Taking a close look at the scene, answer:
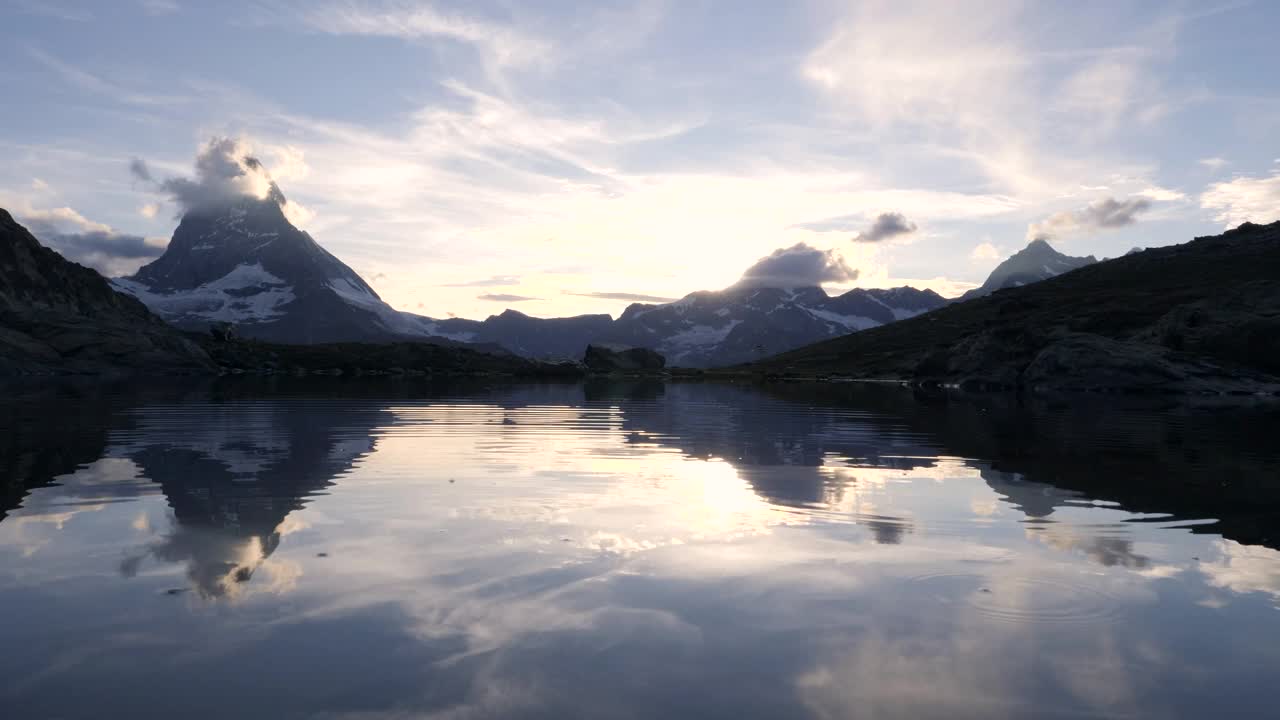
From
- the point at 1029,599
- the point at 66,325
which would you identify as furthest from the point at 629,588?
the point at 66,325

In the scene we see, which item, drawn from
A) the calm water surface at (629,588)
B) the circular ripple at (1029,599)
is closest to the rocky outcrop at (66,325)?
the calm water surface at (629,588)

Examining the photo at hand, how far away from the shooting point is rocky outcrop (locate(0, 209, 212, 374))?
119 meters

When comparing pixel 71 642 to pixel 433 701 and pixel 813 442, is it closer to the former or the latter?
pixel 433 701

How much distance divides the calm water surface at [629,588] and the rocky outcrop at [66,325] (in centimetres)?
11605

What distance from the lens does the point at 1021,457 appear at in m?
27.6

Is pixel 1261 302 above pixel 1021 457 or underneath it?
above

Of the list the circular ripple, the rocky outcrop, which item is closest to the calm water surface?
the circular ripple

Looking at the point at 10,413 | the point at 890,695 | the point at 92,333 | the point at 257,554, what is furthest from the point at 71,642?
the point at 92,333

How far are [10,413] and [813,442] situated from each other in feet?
131

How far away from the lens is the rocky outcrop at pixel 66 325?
119m

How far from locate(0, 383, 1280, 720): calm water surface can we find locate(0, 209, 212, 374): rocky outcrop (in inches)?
4569

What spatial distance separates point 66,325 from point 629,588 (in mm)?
156162

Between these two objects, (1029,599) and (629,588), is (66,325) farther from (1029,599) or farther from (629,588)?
(1029,599)

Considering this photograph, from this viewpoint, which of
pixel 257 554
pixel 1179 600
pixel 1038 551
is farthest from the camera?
pixel 1038 551
